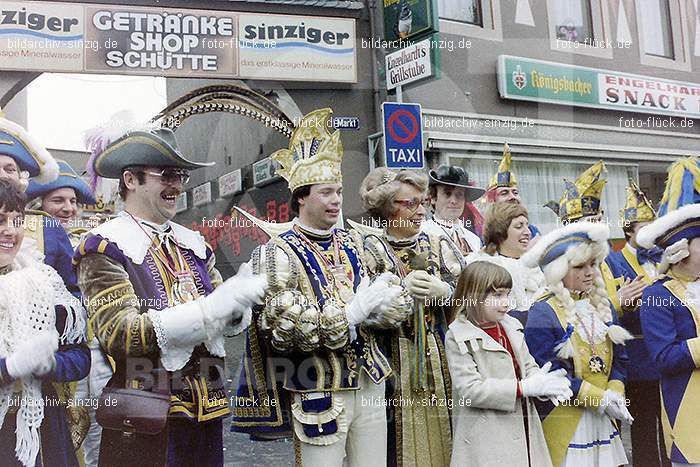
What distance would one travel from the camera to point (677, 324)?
372 centimetres

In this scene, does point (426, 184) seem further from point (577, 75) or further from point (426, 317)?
point (577, 75)

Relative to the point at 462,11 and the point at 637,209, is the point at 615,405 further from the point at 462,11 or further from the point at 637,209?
the point at 462,11

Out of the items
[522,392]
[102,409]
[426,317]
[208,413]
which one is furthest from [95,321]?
[522,392]

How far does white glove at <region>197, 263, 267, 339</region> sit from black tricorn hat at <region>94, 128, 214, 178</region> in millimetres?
557

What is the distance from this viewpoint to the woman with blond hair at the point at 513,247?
3775 millimetres

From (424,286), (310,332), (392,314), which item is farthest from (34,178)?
(424,286)

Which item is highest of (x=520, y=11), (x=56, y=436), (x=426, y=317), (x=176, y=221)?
(x=520, y=11)

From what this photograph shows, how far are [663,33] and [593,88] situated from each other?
712 mm

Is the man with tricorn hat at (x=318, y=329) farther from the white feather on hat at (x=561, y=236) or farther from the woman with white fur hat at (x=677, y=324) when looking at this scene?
the woman with white fur hat at (x=677, y=324)

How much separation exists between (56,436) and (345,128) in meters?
1.85

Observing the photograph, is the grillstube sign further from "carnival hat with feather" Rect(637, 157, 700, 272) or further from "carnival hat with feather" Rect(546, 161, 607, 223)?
"carnival hat with feather" Rect(637, 157, 700, 272)

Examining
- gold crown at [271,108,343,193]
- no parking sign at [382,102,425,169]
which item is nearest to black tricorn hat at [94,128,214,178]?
gold crown at [271,108,343,193]

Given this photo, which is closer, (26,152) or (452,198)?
(26,152)

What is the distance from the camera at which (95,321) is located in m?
2.92
